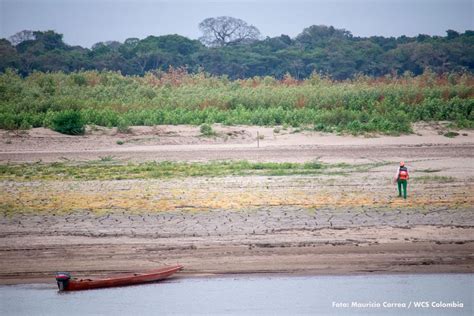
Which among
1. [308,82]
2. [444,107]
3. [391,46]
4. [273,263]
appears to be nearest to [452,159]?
[444,107]

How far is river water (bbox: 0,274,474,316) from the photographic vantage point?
50.3 feet

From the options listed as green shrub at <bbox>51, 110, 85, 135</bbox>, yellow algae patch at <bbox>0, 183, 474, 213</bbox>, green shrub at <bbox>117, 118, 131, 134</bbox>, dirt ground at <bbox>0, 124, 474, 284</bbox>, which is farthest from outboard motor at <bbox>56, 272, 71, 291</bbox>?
green shrub at <bbox>117, 118, 131, 134</bbox>

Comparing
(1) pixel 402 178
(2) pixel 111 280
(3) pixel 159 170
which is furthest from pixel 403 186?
(2) pixel 111 280

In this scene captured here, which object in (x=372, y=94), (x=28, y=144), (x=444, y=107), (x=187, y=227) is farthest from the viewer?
(x=372, y=94)

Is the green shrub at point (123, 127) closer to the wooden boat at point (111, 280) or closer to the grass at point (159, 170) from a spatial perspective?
the grass at point (159, 170)

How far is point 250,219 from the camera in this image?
18.8 meters

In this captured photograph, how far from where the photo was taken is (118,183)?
75.8ft

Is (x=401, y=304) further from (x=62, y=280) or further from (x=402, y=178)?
(x=62, y=280)

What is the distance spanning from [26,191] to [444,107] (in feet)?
55.8

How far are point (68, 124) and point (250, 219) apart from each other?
13.3m

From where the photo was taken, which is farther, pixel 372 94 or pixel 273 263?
pixel 372 94

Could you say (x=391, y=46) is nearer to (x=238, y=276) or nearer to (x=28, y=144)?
(x=28, y=144)

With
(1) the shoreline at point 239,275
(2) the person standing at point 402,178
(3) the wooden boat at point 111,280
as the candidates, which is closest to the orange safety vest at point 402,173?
(2) the person standing at point 402,178

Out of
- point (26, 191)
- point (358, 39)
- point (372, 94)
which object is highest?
point (358, 39)
